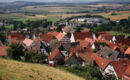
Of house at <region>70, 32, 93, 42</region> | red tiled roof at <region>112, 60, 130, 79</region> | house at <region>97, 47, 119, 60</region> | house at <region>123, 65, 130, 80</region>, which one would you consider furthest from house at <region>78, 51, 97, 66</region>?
house at <region>70, 32, 93, 42</region>

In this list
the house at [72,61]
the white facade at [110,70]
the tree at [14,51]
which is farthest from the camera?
the house at [72,61]

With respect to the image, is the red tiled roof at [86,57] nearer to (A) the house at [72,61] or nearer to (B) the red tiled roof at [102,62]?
(B) the red tiled roof at [102,62]

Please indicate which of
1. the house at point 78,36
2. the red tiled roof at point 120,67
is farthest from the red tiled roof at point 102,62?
the house at point 78,36

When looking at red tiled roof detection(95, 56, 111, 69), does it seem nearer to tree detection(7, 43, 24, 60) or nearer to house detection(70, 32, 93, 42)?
tree detection(7, 43, 24, 60)

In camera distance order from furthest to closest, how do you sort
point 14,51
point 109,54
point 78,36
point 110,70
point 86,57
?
1. point 78,36
2. point 109,54
3. point 86,57
4. point 14,51
5. point 110,70

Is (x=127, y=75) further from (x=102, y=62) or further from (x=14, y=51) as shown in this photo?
(x=14, y=51)

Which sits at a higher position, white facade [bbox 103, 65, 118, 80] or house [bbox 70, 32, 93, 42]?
white facade [bbox 103, 65, 118, 80]

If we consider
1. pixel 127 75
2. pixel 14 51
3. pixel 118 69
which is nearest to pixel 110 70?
pixel 118 69

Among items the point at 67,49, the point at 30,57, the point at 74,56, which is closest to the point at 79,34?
the point at 67,49

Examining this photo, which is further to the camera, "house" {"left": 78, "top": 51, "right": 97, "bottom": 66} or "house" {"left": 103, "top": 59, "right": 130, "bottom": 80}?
"house" {"left": 78, "top": 51, "right": 97, "bottom": 66}

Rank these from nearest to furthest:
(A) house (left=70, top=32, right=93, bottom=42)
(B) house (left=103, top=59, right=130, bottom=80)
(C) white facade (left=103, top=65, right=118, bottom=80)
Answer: (B) house (left=103, top=59, right=130, bottom=80)
(C) white facade (left=103, top=65, right=118, bottom=80)
(A) house (left=70, top=32, right=93, bottom=42)

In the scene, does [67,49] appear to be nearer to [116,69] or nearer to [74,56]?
[74,56]
